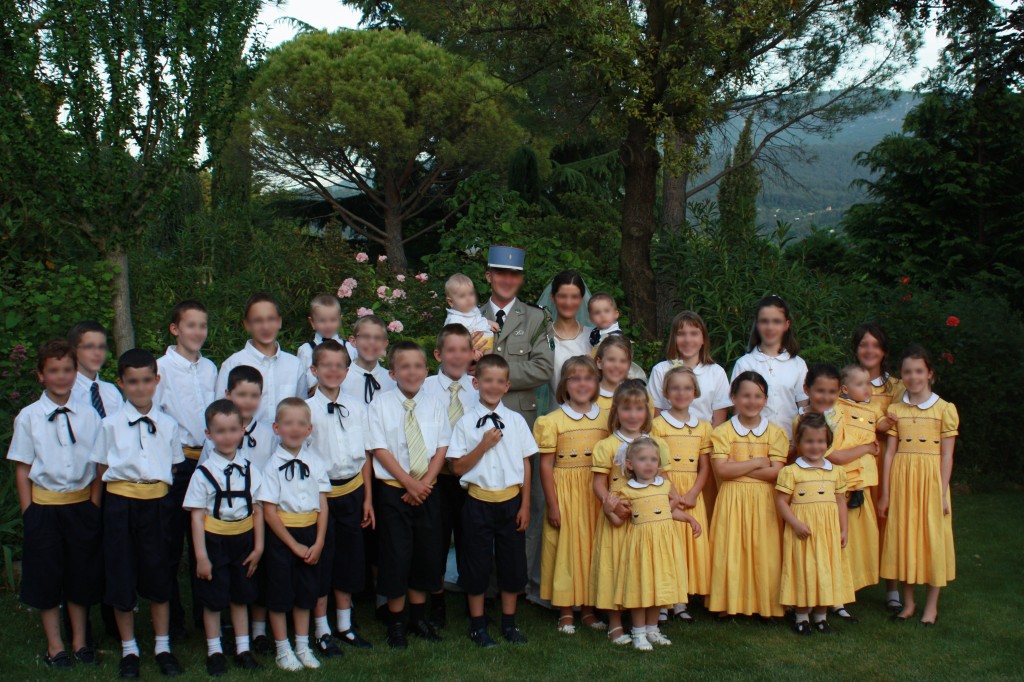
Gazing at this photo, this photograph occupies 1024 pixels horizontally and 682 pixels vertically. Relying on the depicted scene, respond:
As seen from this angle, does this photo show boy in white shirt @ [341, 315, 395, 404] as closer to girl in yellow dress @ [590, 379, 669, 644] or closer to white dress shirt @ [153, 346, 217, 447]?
white dress shirt @ [153, 346, 217, 447]

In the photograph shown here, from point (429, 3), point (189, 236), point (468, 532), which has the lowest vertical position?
point (468, 532)

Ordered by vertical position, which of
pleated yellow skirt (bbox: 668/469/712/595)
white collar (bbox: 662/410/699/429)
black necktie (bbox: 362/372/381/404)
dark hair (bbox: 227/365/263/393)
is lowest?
pleated yellow skirt (bbox: 668/469/712/595)

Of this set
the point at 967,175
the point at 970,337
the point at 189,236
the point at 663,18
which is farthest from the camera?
the point at 967,175

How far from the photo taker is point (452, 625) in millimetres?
4895

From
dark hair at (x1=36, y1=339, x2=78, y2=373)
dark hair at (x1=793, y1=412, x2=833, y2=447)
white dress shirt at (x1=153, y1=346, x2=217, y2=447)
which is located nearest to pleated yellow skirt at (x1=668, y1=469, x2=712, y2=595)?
dark hair at (x1=793, y1=412, x2=833, y2=447)

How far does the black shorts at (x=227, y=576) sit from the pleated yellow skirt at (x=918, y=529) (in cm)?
344

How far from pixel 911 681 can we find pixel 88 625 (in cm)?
390

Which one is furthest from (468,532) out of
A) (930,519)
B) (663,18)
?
(663,18)

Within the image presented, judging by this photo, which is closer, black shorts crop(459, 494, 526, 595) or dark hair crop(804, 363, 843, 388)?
black shorts crop(459, 494, 526, 595)

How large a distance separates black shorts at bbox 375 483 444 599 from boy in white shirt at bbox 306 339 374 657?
109 millimetres

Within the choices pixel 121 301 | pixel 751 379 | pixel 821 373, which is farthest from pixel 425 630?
pixel 121 301

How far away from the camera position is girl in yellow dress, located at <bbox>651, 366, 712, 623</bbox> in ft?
15.7

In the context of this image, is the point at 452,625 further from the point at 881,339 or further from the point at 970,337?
the point at 970,337

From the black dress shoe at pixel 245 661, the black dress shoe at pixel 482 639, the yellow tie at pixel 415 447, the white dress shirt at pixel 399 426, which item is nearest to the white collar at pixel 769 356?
the white dress shirt at pixel 399 426
